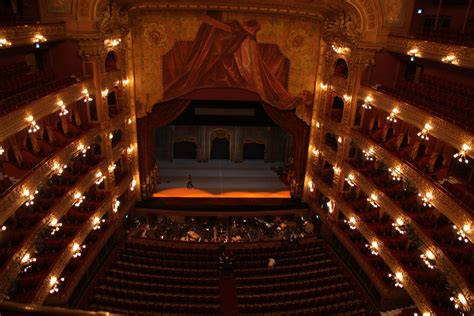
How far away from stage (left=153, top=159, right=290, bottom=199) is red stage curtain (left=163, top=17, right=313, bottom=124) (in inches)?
202

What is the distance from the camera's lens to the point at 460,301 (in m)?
11.8

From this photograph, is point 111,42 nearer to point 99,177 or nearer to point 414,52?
point 99,177

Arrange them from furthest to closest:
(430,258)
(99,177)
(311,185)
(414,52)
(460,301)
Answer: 1. (311,185)
2. (99,177)
3. (414,52)
4. (430,258)
5. (460,301)

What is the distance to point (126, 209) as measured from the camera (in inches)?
784

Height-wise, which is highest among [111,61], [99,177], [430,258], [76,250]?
[111,61]

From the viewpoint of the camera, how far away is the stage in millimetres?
21969

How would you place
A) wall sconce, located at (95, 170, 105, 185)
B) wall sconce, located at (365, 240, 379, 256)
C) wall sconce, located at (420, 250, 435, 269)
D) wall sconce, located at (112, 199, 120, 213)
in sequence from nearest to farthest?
wall sconce, located at (420, 250, 435, 269), wall sconce, located at (365, 240, 379, 256), wall sconce, located at (95, 170, 105, 185), wall sconce, located at (112, 199, 120, 213)

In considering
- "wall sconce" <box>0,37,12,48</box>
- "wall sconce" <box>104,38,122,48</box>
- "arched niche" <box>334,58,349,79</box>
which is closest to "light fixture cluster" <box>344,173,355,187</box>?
"arched niche" <box>334,58,349,79</box>

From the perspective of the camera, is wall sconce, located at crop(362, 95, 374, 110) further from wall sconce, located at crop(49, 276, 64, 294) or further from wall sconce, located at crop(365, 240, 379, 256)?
wall sconce, located at crop(49, 276, 64, 294)

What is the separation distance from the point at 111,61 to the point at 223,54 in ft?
17.3

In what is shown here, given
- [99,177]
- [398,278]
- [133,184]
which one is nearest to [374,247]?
[398,278]

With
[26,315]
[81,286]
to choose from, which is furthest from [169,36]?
[26,315]

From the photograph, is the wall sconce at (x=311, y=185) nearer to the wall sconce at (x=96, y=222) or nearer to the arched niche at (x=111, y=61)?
the wall sconce at (x=96, y=222)

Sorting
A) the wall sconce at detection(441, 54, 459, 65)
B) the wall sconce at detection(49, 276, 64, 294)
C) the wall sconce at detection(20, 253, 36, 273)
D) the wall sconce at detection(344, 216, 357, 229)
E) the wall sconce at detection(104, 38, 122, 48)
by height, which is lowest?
the wall sconce at detection(49, 276, 64, 294)
